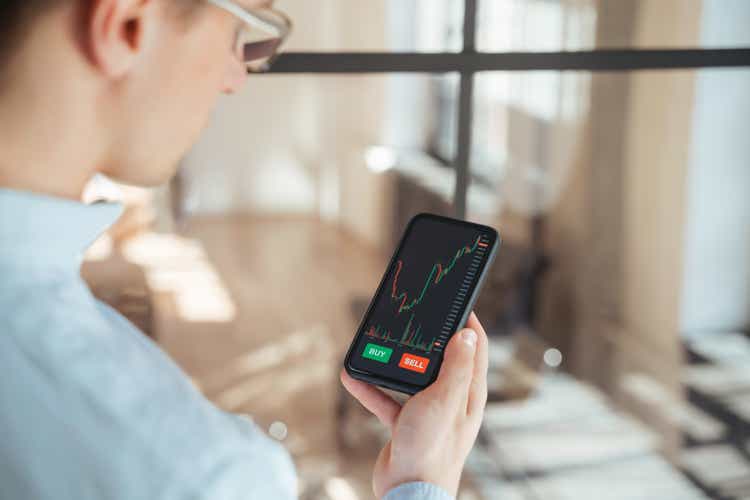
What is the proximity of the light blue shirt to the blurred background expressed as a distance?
2.88 feet

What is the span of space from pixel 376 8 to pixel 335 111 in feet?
0.75

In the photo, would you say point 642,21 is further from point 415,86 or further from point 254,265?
point 254,265

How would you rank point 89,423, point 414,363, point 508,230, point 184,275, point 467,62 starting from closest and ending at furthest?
point 89,423 → point 414,363 → point 467,62 → point 184,275 → point 508,230

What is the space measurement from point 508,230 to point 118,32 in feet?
4.96

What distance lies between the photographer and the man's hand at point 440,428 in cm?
74

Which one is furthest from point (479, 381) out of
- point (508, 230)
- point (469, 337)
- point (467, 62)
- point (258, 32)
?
point (508, 230)

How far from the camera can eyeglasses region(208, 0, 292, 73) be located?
24.2 inches

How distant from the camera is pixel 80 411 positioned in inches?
21.2

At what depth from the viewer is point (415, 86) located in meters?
1.74

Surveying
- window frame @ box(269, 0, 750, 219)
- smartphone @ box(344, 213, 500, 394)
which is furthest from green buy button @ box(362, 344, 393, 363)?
window frame @ box(269, 0, 750, 219)

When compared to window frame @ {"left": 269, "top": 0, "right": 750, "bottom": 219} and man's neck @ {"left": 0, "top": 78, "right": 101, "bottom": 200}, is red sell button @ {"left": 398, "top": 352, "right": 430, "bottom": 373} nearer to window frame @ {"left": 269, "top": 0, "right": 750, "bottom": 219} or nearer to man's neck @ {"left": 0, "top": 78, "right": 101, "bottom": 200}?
man's neck @ {"left": 0, "top": 78, "right": 101, "bottom": 200}

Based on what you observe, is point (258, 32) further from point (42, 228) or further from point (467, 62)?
point (467, 62)

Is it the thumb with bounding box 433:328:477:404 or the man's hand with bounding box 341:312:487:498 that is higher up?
the thumb with bounding box 433:328:477:404

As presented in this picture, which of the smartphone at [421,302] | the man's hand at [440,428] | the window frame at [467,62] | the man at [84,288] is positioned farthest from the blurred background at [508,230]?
the man at [84,288]
